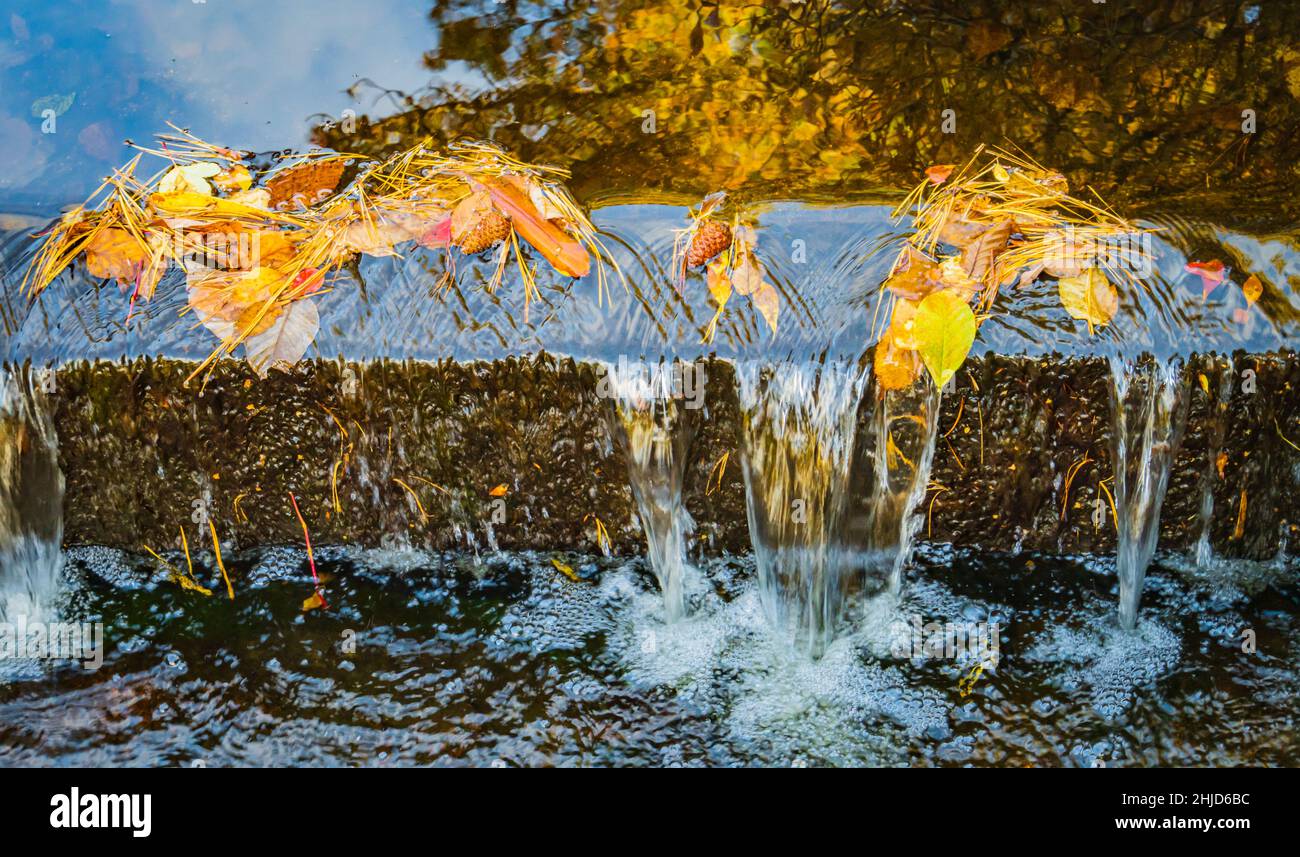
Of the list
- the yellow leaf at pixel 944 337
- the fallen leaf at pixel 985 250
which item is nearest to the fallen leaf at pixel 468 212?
the yellow leaf at pixel 944 337

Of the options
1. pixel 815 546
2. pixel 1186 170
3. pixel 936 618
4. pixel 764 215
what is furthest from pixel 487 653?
pixel 1186 170

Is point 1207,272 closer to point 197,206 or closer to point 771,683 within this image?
point 771,683

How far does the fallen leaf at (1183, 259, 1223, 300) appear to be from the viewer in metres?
2.72

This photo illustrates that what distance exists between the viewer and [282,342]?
279 centimetres

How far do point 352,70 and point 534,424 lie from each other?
1.76 m

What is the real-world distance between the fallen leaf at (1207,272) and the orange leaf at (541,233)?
1.76 m

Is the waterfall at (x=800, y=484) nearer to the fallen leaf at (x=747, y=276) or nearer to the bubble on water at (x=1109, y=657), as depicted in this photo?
the fallen leaf at (x=747, y=276)

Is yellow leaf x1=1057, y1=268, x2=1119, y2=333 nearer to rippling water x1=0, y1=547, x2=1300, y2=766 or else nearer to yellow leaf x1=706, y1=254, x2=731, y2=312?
rippling water x1=0, y1=547, x2=1300, y2=766

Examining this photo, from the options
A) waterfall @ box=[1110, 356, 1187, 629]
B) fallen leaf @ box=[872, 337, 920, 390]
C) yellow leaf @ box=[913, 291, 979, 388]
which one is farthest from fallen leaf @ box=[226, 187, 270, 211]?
waterfall @ box=[1110, 356, 1187, 629]

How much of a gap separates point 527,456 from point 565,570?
1.36ft

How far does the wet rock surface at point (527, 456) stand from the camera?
8.95 feet

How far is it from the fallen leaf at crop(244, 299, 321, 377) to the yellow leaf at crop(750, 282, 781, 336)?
1.29 metres

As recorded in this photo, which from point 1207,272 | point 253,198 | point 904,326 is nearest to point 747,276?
point 904,326

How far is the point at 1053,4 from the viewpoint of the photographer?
3.39 m
